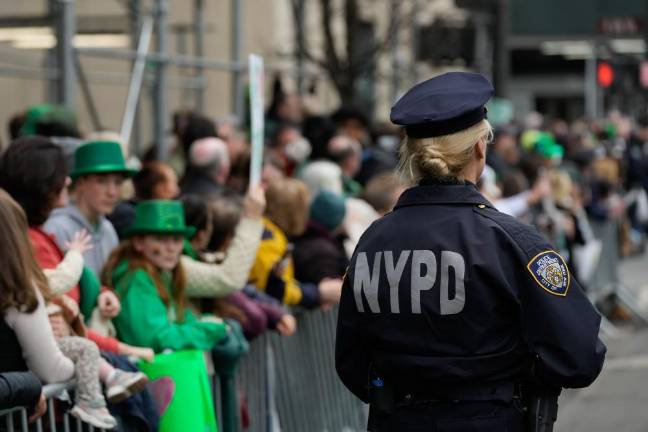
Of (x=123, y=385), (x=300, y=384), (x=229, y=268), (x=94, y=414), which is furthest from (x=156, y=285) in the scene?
(x=300, y=384)

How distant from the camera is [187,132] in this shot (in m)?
9.52

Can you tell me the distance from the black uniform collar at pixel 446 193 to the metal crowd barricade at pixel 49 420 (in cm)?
154

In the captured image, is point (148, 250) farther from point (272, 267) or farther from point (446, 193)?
point (446, 193)

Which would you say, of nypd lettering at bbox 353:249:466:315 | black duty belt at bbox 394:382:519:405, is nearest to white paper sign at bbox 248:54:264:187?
nypd lettering at bbox 353:249:466:315

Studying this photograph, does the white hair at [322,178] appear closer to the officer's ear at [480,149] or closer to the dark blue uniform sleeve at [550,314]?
the officer's ear at [480,149]

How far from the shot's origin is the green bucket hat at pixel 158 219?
6.20m

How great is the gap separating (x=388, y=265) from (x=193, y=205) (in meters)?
2.72

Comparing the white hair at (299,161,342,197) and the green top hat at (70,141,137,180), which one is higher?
the green top hat at (70,141,137,180)

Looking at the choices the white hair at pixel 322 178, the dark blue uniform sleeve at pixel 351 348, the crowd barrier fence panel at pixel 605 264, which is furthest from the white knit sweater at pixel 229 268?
the crowd barrier fence panel at pixel 605 264

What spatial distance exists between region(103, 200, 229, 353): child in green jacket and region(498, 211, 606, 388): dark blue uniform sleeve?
2239 mm

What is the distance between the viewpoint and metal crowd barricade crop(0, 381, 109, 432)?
15.8 ft

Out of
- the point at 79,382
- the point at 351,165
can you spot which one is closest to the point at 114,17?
the point at 351,165

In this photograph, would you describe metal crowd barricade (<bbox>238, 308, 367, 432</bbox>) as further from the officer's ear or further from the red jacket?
the officer's ear

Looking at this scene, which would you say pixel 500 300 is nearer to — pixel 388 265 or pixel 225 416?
pixel 388 265
